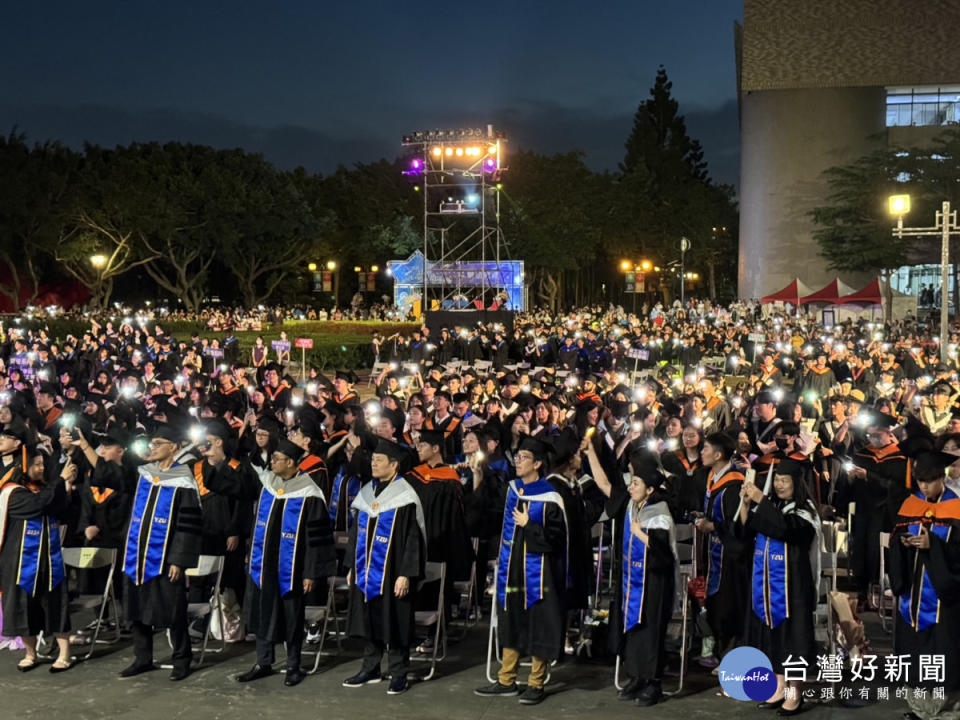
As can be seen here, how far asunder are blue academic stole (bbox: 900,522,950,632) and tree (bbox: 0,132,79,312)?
165ft

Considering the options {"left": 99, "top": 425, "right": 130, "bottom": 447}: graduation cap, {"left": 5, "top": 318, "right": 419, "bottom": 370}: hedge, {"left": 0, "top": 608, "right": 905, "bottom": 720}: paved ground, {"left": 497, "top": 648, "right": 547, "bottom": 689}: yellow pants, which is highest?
{"left": 5, "top": 318, "right": 419, "bottom": 370}: hedge

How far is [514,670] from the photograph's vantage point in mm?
7410

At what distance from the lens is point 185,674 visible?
25.3ft

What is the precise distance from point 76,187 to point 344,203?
20632 millimetres

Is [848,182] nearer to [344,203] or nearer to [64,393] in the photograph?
[344,203]

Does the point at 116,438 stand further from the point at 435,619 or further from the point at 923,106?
the point at 923,106

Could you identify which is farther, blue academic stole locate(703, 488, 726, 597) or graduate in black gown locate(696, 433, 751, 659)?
blue academic stole locate(703, 488, 726, 597)

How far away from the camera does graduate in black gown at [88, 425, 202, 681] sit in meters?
7.69

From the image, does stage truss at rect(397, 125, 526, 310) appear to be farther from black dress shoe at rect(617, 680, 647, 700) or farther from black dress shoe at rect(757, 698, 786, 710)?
black dress shoe at rect(757, 698, 786, 710)

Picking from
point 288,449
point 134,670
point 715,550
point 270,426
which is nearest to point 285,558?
point 288,449

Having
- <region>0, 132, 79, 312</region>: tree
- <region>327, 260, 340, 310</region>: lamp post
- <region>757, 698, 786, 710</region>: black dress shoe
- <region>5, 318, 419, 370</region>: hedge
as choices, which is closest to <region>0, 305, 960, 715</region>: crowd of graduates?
<region>757, 698, 786, 710</region>: black dress shoe

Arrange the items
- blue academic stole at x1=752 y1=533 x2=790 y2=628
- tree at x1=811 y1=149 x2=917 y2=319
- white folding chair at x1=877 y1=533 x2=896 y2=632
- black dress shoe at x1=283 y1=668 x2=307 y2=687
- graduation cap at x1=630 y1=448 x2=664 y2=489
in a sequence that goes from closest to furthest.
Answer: blue academic stole at x1=752 y1=533 x2=790 y2=628
graduation cap at x1=630 y1=448 x2=664 y2=489
black dress shoe at x1=283 y1=668 x2=307 y2=687
white folding chair at x1=877 y1=533 x2=896 y2=632
tree at x1=811 y1=149 x2=917 y2=319

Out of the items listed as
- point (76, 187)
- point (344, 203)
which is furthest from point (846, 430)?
point (344, 203)

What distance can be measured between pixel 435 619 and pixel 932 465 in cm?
355
